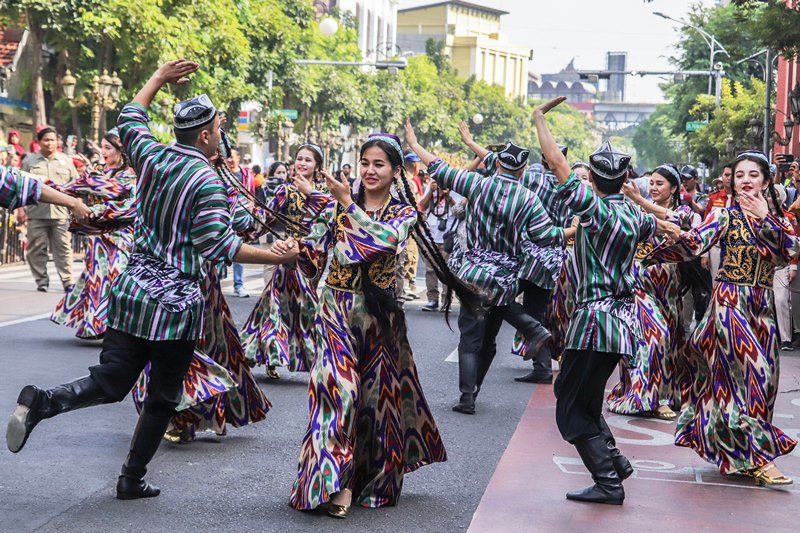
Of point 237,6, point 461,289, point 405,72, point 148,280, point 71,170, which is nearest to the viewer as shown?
point 148,280

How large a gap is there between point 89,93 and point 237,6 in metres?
4.70

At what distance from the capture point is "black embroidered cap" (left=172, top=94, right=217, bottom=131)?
6000 millimetres

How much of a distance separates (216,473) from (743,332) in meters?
2.90

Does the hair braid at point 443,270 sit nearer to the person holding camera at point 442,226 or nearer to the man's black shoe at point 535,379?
the man's black shoe at point 535,379

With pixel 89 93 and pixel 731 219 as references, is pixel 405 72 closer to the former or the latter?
pixel 89 93

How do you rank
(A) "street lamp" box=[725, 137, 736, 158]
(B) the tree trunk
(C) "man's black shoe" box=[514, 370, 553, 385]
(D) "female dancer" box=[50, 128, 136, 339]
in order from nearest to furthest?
1. (C) "man's black shoe" box=[514, 370, 553, 385]
2. (D) "female dancer" box=[50, 128, 136, 339]
3. (B) the tree trunk
4. (A) "street lamp" box=[725, 137, 736, 158]

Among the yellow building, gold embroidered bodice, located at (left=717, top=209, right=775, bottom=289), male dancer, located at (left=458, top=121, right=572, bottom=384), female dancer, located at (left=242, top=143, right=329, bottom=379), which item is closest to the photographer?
gold embroidered bodice, located at (left=717, top=209, right=775, bottom=289)

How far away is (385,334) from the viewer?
625 cm

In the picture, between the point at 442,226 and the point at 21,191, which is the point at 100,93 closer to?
the point at 442,226

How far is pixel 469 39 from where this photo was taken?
156 m

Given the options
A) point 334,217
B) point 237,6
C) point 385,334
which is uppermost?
point 237,6

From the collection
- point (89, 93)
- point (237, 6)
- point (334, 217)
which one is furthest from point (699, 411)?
point (237, 6)

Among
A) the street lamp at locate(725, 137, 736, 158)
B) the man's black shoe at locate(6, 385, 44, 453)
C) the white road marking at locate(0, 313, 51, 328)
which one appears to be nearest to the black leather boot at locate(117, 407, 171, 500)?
the man's black shoe at locate(6, 385, 44, 453)

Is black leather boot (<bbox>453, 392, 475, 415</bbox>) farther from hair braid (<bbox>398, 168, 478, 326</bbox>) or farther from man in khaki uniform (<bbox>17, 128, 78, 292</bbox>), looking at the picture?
man in khaki uniform (<bbox>17, 128, 78, 292</bbox>)
